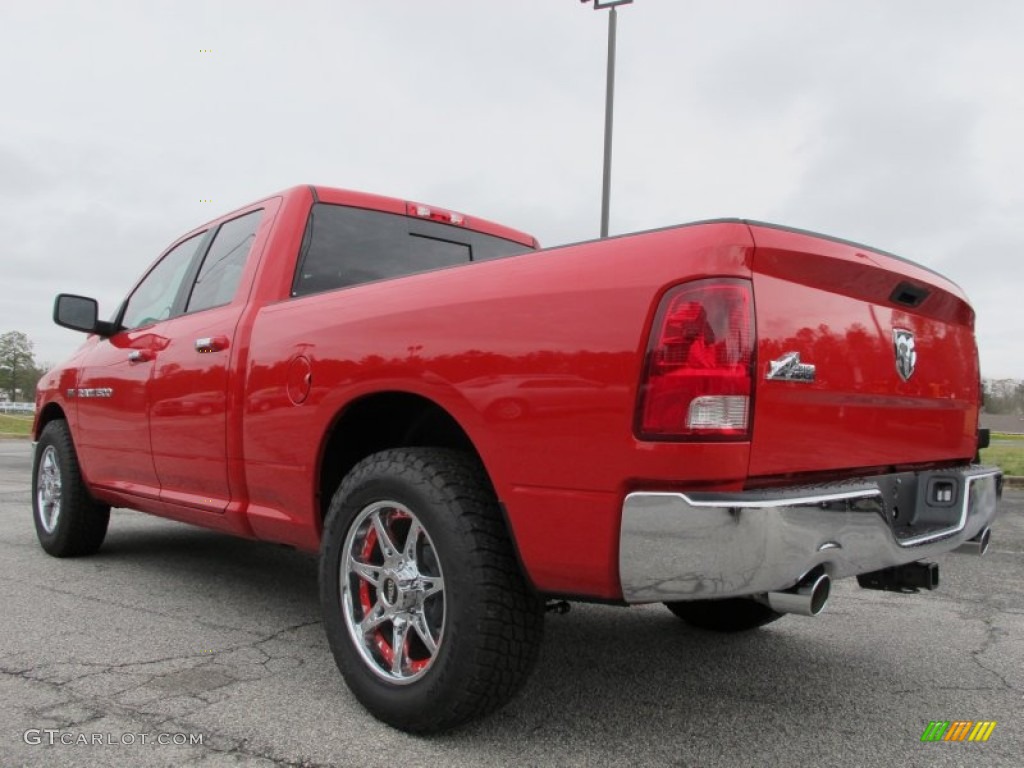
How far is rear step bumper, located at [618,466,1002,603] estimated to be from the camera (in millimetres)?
1915

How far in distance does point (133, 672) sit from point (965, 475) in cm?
296

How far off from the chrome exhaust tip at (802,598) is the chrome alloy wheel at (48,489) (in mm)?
4525

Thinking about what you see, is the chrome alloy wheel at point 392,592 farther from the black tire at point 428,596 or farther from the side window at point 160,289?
the side window at point 160,289

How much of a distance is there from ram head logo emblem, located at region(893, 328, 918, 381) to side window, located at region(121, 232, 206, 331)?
3.38 metres

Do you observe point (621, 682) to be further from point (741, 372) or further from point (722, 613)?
point (741, 372)

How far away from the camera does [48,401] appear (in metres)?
5.21

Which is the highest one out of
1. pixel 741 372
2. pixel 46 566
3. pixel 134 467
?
pixel 741 372

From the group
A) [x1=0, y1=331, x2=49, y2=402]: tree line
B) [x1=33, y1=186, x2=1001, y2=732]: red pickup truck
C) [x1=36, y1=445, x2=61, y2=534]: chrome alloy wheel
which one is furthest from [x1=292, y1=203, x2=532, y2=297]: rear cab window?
[x1=0, y1=331, x2=49, y2=402]: tree line

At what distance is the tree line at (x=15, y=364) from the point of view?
72688 mm

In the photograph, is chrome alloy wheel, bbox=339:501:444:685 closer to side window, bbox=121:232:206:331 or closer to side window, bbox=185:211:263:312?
side window, bbox=185:211:263:312

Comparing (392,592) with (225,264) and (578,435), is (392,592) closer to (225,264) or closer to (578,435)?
(578,435)

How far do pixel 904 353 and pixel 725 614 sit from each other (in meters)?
1.53

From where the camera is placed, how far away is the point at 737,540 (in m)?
1.91

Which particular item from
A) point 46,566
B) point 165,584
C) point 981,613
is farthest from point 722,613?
point 46,566
